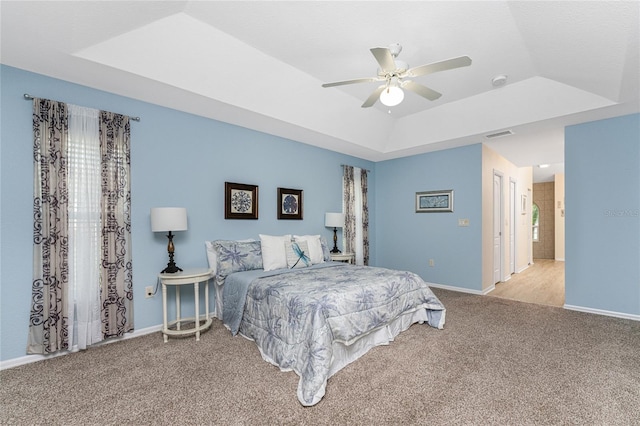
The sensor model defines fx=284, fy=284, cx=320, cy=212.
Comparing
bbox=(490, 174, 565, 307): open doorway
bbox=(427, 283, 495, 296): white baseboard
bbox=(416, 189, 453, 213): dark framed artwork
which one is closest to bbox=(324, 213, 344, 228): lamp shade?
bbox=(416, 189, 453, 213): dark framed artwork

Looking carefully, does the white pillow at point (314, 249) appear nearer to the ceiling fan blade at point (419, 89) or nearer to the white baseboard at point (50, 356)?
the white baseboard at point (50, 356)

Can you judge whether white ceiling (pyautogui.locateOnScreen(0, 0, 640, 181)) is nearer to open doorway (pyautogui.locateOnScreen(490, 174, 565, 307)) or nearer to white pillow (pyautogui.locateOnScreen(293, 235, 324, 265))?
white pillow (pyautogui.locateOnScreen(293, 235, 324, 265))

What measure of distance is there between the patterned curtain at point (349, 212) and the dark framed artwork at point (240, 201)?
191cm

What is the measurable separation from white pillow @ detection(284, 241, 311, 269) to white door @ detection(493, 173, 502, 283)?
379 cm

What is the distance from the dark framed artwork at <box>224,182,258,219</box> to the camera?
3.73 metres

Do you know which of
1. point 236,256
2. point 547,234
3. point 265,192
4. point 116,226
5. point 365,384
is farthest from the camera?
point 547,234

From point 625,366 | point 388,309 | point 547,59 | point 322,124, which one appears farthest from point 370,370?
point 547,59

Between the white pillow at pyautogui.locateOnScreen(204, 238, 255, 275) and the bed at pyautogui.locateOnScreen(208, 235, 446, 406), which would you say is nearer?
the bed at pyautogui.locateOnScreen(208, 235, 446, 406)

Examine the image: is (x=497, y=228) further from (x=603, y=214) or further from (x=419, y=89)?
(x=419, y=89)

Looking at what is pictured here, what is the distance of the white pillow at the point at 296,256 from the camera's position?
3.64 meters

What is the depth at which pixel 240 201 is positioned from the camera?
152 inches

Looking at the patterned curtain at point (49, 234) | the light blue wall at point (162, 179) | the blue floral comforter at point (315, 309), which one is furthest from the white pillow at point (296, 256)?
the patterned curtain at point (49, 234)

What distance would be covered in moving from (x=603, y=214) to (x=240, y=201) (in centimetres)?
476

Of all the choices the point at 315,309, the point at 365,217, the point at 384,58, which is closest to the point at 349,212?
the point at 365,217
